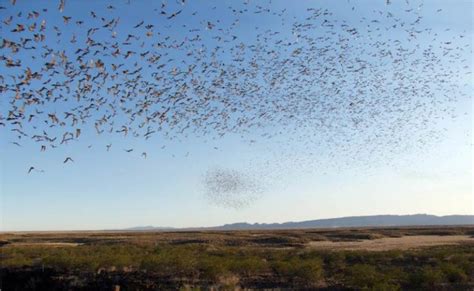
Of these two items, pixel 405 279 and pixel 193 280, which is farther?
pixel 193 280

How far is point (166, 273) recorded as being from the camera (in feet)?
84.9

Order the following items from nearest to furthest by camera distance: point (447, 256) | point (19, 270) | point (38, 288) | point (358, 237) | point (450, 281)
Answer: point (38, 288), point (450, 281), point (19, 270), point (447, 256), point (358, 237)

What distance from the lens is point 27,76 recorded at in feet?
52.2

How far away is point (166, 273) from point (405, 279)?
37.3 ft

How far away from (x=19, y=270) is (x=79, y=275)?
126 inches

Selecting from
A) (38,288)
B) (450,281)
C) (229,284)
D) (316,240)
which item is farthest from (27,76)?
(316,240)

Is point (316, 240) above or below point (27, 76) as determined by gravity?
below

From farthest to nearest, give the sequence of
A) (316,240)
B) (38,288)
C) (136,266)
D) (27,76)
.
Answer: (316,240) < (136,266) < (38,288) < (27,76)

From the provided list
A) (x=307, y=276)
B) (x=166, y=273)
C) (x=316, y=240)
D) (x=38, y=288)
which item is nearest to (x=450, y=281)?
(x=307, y=276)

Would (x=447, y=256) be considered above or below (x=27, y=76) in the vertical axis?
below

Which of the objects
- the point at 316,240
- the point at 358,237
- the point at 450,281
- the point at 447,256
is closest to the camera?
the point at 450,281

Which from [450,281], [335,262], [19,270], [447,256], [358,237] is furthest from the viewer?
[358,237]

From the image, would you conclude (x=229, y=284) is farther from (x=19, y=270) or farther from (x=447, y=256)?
(x=447, y=256)

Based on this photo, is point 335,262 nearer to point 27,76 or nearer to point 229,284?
point 229,284
